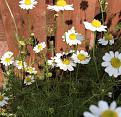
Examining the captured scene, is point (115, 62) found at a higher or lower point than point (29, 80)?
lower

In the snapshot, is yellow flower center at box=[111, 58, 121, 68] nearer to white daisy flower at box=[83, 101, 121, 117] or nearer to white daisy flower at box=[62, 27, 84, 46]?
white daisy flower at box=[62, 27, 84, 46]

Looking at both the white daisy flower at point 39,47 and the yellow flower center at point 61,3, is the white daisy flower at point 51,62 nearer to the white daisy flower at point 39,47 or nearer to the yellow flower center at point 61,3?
the white daisy flower at point 39,47

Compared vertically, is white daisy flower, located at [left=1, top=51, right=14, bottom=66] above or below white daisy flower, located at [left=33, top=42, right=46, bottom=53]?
below

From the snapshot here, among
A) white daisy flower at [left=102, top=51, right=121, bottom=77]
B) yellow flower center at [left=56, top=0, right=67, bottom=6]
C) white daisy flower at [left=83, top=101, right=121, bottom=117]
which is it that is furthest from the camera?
yellow flower center at [left=56, top=0, right=67, bottom=6]

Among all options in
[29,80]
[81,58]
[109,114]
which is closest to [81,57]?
[81,58]

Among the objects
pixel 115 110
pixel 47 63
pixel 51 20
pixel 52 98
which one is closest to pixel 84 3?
pixel 51 20

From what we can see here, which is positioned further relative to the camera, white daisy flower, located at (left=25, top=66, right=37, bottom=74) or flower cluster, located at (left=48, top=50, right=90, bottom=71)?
white daisy flower, located at (left=25, top=66, right=37, bottom=74)

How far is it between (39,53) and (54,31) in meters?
0.21

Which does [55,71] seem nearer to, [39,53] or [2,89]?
[39,53]

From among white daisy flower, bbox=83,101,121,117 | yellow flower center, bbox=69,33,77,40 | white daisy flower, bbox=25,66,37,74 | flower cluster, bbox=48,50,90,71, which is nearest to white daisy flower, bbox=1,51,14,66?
white daisy flower, bbox=25,66,37,74

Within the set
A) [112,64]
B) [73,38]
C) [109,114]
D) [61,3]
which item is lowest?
[109,114]

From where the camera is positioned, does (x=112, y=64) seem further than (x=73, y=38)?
No

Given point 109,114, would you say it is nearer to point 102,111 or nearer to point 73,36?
point 102,111

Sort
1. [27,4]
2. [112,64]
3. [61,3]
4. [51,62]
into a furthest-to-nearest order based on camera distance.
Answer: [51,62]
[27,4]
[61,3]
[112,64]
